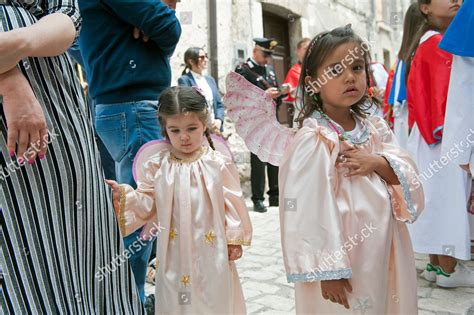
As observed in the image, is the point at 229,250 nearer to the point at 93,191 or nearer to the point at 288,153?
the point at 288,153

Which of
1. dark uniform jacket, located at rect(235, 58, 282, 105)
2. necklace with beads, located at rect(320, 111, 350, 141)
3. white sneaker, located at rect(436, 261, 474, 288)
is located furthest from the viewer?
dark uniform jacket, located at rect(235, 58, 282, 105)

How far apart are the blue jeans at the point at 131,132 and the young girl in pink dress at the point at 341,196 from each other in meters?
0.60

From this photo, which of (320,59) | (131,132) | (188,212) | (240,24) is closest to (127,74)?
(131,132)

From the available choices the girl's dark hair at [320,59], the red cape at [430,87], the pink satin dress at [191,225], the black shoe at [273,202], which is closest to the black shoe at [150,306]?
the pink satin dress at [191,225]

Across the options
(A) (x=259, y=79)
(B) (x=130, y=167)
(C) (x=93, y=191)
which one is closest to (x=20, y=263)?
(C) (x=93, y=191)

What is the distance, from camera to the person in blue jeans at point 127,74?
2.40 metres

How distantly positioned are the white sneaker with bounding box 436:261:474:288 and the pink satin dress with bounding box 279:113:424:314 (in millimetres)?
1316

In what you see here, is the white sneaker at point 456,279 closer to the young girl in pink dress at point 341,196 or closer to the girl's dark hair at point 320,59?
the young girl in pink dress at point 341,196

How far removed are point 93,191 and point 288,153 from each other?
0.77m

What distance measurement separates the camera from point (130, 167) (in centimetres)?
248

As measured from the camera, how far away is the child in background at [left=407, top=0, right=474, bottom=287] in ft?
9.59

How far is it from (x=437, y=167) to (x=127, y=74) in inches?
76.5

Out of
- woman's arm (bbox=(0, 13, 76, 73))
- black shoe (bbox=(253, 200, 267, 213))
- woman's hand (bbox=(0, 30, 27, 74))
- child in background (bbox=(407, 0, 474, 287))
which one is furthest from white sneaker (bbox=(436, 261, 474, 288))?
black shoe (bbox=(253, 200, 267, 213))

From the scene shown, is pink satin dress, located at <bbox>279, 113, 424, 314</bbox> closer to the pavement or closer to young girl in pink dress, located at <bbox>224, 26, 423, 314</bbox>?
young girl in pink dress, located at <bbox>224, 26, 423, 314</bbox>
